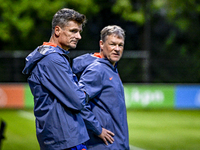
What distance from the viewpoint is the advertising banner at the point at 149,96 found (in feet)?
55.0

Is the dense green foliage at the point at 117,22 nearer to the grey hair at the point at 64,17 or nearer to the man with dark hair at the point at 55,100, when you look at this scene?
the grey hair at the point at 64,17

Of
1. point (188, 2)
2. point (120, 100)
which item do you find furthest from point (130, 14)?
point (120, 100)

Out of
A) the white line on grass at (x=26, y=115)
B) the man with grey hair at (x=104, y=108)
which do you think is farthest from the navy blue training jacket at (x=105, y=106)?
the white line on grass at (x=26, y=115)

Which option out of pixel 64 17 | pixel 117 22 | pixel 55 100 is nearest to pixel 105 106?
pixel 55 100

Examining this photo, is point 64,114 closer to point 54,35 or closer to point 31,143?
point 54,35

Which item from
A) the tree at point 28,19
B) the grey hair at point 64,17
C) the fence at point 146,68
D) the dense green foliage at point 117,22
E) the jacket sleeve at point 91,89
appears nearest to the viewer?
the grey hair at point 64,17

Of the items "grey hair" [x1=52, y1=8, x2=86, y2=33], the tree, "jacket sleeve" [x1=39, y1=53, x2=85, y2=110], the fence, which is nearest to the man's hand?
"jacket sleeve" [x1=39, y1=53, x2=85, y2=110]

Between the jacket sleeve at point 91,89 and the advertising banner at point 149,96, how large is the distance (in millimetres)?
12875

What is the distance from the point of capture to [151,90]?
55.9 ft

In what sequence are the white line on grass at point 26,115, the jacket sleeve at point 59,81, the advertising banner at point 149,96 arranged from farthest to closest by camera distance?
the advertising banner at point 149,96
the white line on grass at point 26,115
the jacket sleeve at point 59,81

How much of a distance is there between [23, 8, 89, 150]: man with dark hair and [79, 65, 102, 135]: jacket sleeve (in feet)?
1.28

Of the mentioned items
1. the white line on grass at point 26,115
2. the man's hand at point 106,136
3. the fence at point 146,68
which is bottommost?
the white line on grass at point 26,115

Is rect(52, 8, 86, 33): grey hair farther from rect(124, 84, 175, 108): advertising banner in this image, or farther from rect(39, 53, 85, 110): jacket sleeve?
rect(124, 84, 175, 108): advertising banner

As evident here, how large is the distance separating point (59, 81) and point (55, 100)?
6.5 inches
